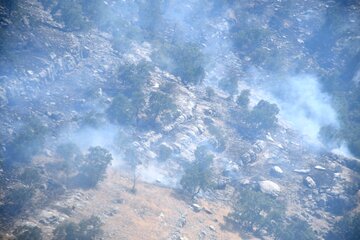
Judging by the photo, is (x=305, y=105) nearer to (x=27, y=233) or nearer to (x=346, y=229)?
(x=346, y=229)

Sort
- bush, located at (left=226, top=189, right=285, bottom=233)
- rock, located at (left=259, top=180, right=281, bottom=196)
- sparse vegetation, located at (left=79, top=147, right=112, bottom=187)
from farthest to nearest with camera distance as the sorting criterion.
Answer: rock, located at (left=259, top=180, right=281, bottom=196) → bush, located at (left=226, top=189, right=285, bottom=233) → sparse vegetation, located at (left=79, top=147, right=112, bottom=187)

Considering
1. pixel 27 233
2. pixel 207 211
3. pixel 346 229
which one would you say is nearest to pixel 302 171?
pixel 346 229

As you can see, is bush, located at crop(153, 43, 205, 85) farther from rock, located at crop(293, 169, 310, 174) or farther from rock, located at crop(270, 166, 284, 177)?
rock, located at crop(293, 169, 310, 174)

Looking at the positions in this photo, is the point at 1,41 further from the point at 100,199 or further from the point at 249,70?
the point at 249,70

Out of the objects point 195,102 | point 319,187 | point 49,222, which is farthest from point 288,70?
point 49,222

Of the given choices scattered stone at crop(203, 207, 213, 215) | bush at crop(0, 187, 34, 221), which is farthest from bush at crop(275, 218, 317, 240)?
bush at crop(0, 187, 34, 221)
